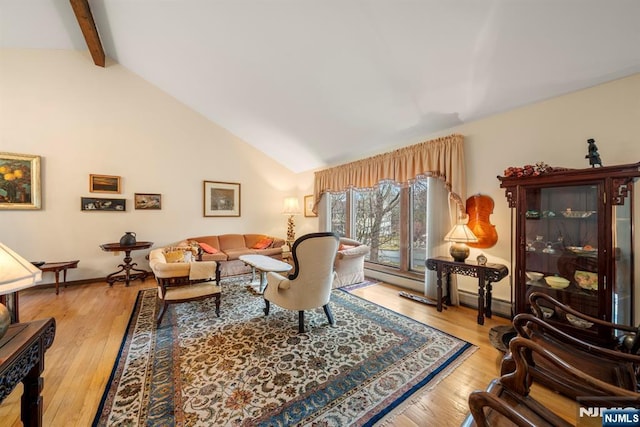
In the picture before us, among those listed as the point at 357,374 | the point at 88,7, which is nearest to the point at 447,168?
the point at 357,374

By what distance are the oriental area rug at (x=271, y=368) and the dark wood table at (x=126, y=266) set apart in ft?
5.59

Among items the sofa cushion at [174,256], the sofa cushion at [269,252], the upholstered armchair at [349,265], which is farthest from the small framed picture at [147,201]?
the upholstered armchair at [349,265]

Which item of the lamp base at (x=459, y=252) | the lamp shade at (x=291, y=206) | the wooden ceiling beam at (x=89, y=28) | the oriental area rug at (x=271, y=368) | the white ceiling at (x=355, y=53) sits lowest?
the oriental area rug at (x=271, y=368)

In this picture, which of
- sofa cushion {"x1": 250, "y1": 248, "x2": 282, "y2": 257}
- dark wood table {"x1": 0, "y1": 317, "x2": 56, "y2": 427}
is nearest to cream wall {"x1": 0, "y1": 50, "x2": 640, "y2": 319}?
sofa cushion {"x1": 250, "y1": 248, "x2": 282, "y2": 257}

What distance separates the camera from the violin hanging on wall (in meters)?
2.86

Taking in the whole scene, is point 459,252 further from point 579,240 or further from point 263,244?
point 263,244

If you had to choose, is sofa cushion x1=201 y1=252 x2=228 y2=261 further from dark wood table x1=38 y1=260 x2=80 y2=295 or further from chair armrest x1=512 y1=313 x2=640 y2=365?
chair armrest x1=512 y1=313 x2=640 y2=365

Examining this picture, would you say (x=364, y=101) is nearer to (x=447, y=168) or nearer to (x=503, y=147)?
(x=447, y=168)

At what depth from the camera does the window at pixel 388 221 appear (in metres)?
3.93

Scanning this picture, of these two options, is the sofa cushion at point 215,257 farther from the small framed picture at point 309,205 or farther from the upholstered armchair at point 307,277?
the upholstered armchair at point 307,277

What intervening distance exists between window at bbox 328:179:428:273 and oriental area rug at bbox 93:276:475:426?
1478 millimetres

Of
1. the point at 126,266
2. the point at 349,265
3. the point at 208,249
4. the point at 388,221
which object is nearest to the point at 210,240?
the point at 208,249

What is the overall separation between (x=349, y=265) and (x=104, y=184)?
4670 millimetres

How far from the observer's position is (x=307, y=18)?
2.40m
